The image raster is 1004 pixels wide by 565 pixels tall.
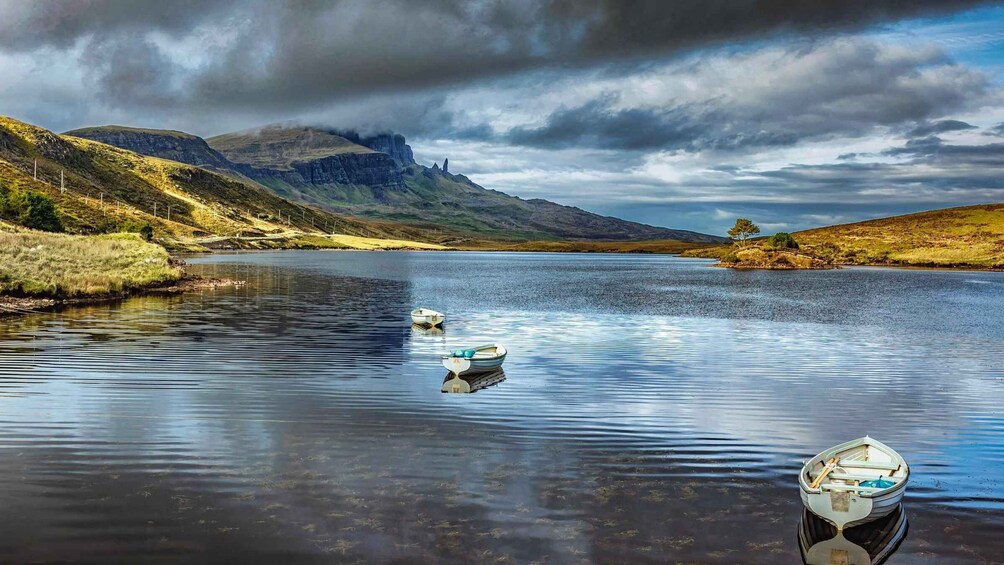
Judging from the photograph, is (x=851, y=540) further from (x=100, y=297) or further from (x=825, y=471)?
(x=100, y=297)

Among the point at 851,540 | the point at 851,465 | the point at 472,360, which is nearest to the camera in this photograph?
the point at 851,540

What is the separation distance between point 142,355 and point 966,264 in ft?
604

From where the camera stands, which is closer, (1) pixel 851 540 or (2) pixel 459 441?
(1) pixel 851 540

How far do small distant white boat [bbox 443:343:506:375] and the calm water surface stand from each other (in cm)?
124

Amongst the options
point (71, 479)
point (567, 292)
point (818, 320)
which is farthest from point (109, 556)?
point (567, 292)

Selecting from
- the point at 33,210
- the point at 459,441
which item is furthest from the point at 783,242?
the point at 459,441

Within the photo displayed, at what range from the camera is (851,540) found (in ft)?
46.9

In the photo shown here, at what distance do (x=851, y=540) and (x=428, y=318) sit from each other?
37.2 m

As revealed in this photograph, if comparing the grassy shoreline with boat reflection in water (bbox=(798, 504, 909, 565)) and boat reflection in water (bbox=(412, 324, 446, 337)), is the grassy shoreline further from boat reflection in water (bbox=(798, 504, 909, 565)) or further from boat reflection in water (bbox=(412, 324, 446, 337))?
boat reflection in water (bbox=(798, 504, 909, 565))

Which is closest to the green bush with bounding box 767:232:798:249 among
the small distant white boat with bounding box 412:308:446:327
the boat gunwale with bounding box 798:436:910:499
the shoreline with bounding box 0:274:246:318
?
the shoreline with bounding box 0:274:246:318

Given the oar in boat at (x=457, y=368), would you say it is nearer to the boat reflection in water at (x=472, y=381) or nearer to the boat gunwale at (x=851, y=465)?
the boat reflection in water at (x=472, y=381)

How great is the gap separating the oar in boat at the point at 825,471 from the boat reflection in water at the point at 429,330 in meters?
32.2

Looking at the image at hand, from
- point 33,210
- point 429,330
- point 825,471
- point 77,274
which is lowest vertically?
point 429,330

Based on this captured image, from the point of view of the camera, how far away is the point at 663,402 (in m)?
26.8
